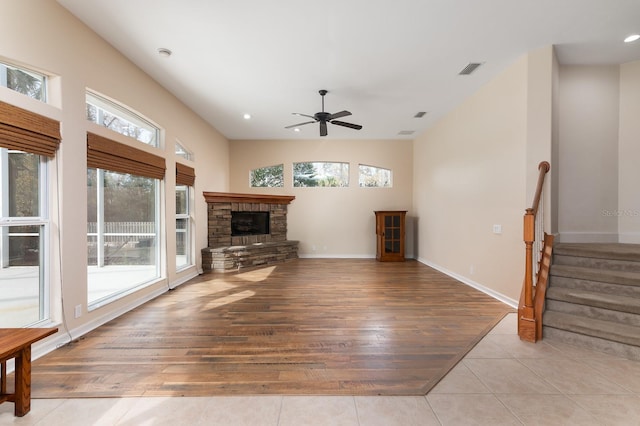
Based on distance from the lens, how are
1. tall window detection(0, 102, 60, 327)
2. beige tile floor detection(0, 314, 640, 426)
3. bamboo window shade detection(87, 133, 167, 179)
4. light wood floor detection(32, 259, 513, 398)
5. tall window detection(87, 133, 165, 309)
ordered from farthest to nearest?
tall window detection(87, 133, 165, 309) < bamboo window shade detection(87, 133, 167, 179) < tall window detection(0, 102, 60, 327) < light wood floor detection(32, 259, 513, 398) < beige tile floor detection(0, 314, 640, 426)

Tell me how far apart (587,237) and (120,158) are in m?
5.86

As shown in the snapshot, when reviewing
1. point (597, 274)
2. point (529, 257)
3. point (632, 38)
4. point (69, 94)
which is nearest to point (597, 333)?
point (597, 274)

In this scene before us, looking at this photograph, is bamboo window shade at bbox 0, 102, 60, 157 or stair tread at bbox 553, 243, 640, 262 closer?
bamboo window shade at bbox 0, 102, 60, 157

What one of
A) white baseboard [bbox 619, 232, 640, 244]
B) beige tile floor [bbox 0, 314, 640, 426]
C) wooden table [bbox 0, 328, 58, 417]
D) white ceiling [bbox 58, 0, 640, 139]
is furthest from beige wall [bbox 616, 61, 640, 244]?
wooden table [bbox 0, 328, 58, 417]

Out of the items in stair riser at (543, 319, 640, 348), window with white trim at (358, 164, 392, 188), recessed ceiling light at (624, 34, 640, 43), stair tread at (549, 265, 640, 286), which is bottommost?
stair riser at (543, 319, 640, 348)

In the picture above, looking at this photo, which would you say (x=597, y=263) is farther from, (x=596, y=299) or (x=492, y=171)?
(x=492, y=171)

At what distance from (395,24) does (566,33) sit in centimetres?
187

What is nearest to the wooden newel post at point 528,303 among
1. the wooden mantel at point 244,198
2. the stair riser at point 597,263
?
the stair riser at point 597,263

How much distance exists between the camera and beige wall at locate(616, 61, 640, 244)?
3.50 meters

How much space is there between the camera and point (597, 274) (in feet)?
9.09

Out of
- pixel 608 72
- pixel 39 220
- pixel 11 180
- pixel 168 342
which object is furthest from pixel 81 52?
pixel 608 72

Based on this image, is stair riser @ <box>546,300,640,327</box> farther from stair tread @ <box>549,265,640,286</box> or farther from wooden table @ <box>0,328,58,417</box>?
wooden table @ <box>0,328,58,417</box>

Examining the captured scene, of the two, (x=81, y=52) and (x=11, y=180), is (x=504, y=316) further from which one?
(x=81, y=52)

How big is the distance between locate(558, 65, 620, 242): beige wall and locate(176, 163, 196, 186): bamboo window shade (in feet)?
18.1
